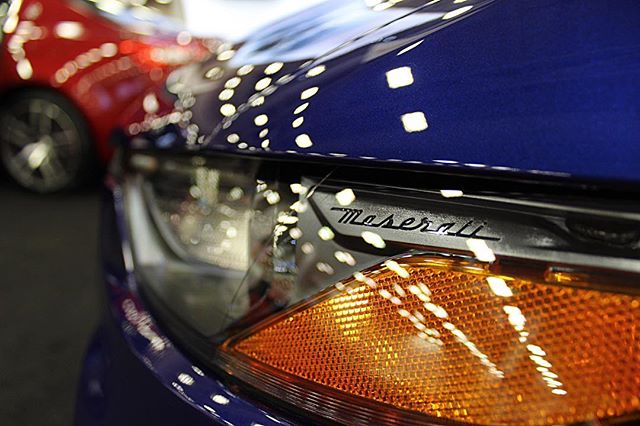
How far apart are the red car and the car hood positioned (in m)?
3.42

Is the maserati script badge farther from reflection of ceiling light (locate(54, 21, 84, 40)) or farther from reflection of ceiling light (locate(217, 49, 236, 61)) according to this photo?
reflection of ceiling light (locate(54, 21, 84, 40))

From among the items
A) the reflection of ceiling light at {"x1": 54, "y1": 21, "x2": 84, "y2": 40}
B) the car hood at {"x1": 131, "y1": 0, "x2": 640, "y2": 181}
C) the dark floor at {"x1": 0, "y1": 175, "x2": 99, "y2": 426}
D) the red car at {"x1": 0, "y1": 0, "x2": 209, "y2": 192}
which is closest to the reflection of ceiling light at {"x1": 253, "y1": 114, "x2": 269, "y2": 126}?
the car hood at {"x1": 131, "y1": 0, "x2": 640, "y2": 181}

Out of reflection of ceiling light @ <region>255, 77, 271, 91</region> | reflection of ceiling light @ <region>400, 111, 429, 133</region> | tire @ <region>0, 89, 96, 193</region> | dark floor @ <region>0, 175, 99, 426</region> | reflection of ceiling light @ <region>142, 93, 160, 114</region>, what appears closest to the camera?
reflection of ceiling light @ <region>400, 111, 429, 133</region>

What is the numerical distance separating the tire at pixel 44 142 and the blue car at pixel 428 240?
358 cm

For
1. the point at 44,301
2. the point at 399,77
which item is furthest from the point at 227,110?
the point at 44,301

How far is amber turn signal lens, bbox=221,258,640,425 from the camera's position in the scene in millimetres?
790

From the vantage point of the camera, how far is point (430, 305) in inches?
34.4

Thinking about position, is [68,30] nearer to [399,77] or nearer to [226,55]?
[226,55]

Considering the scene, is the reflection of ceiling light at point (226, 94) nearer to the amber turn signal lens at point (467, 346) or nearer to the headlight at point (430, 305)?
the headlight at point (430, 305)

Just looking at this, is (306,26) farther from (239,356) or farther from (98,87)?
(98,87)

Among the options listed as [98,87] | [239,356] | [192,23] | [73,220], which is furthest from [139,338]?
[192,23]

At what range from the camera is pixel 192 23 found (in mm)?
4738

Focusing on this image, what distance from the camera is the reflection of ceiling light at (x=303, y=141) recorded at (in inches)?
39.1

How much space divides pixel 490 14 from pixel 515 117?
0.80ft
